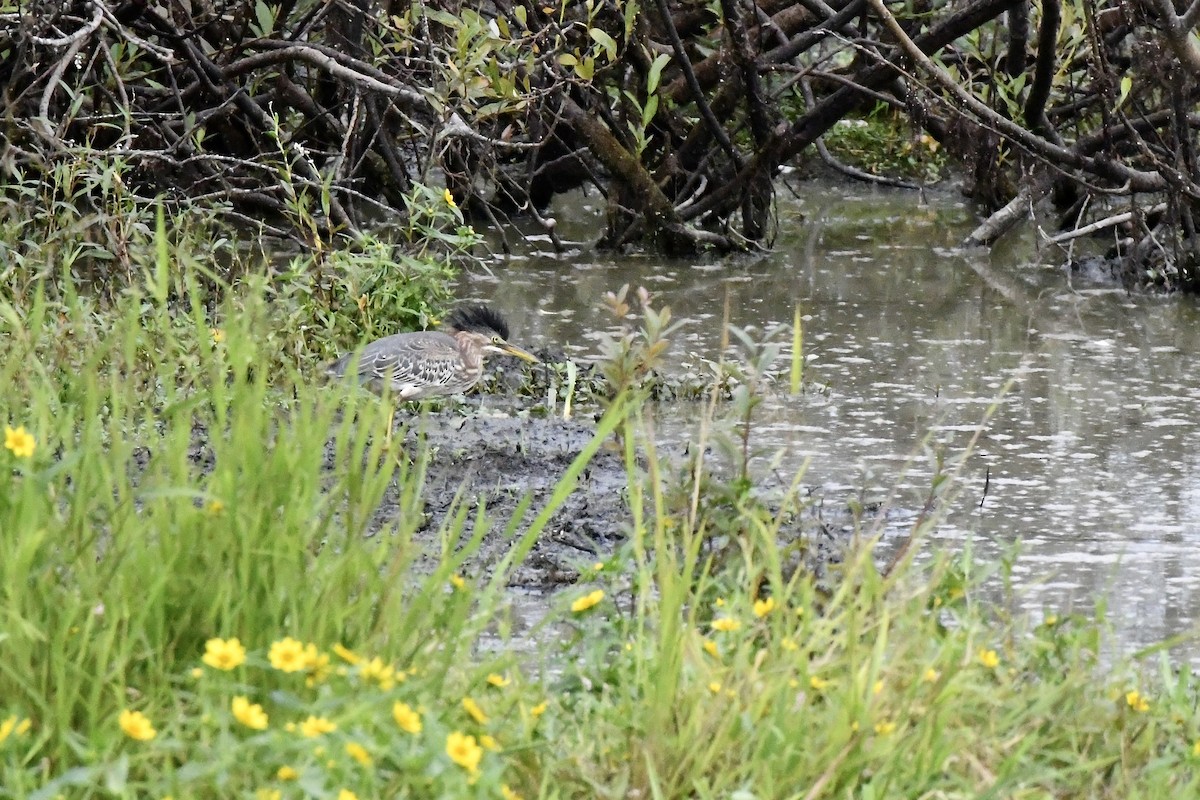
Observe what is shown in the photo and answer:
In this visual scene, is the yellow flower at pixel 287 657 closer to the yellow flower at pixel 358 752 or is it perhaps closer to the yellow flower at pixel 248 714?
the yellow flower at pixel 248 714

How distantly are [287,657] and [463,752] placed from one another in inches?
11.5

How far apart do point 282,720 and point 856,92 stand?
22.5ft

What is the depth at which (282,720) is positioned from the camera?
2520mm

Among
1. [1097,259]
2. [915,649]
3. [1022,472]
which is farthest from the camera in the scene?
[1097,259]

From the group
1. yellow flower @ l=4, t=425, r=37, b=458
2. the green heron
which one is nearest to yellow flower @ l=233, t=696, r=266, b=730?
yellow flower @ l=4, t=425, r=37, b=458

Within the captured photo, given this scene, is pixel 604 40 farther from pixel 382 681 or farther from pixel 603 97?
pixel 382 681

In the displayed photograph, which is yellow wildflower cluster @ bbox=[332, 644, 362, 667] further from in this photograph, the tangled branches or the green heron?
the tangled branches

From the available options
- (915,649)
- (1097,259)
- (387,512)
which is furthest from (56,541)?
(1097,259)

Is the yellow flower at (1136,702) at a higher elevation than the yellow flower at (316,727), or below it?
below

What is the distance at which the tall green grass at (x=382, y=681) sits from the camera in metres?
2.36

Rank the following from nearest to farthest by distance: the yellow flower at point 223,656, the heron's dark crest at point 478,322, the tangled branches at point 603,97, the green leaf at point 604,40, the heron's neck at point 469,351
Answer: the yellow flower at point 223,656 → the heron's neck at point 469,351 → the heron's dark crest at point 478,322 → the tangled branches at point 603,97 → the green leaf at point 604,40

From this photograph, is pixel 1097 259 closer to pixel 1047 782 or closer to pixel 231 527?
pixel 1047 782

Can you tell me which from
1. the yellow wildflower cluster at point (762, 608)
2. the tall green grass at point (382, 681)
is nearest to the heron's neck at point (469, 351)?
the tall green grass at point (382, 681)

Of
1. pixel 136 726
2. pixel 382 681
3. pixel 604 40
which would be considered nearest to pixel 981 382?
pixel 604 40
